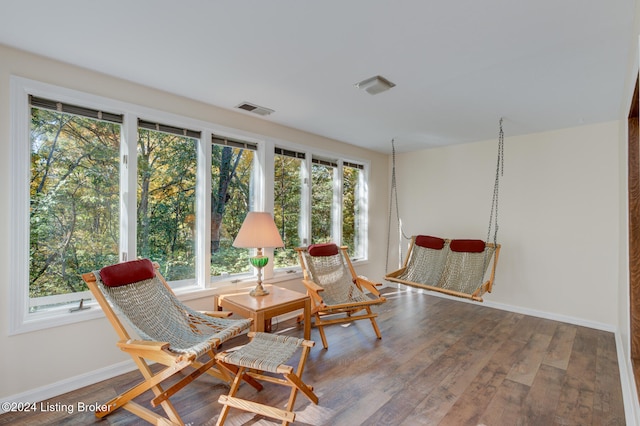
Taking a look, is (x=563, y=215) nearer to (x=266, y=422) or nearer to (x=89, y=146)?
(x=266, y=422)

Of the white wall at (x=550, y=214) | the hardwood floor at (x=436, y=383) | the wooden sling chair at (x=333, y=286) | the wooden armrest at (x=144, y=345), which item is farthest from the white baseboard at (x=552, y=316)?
the wooden armrest at (x=144, y=345)

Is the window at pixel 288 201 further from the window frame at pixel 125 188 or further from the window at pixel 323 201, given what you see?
the window at pixel 323 201

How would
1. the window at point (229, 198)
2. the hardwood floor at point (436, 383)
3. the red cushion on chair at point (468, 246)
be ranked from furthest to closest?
1. the red cushion on chair at point (468, 246)
2. the window at point (229, 198)
3. the hardwood floor at point (436, 383)

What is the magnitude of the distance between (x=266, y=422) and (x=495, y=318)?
3.23 m

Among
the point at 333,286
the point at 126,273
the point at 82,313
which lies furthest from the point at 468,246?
the point at 82,313

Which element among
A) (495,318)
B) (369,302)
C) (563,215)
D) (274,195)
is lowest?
(495,318)

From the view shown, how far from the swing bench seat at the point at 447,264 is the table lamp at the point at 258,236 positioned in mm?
1656

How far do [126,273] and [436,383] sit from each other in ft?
8.06

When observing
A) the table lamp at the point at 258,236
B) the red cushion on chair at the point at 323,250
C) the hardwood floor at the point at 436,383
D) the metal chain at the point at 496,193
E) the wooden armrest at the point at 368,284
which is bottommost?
the hardwood floor at the point at 436,383

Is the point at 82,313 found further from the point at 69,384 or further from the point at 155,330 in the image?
the point at 155,330

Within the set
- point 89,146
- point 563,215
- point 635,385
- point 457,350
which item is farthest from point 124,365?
point 563,215

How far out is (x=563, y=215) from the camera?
150 inches

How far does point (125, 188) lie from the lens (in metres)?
2.61

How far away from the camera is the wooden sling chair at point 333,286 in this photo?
3066mm
